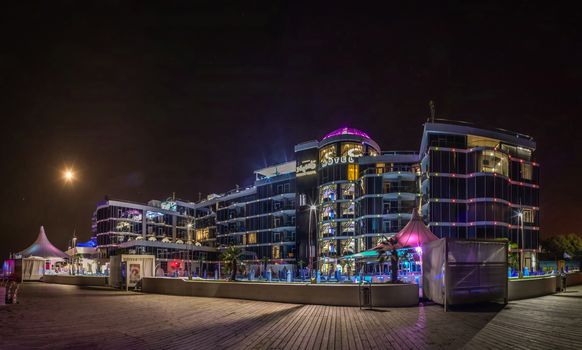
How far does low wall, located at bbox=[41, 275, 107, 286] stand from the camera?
4522 cm

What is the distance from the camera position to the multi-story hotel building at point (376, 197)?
59.2 meters

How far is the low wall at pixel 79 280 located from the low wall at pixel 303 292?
57.6 ft

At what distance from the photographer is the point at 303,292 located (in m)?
23.6

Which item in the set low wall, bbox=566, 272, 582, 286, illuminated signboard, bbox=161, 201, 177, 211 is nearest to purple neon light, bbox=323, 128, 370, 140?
low wall, bbox=566, 272, 582, 286

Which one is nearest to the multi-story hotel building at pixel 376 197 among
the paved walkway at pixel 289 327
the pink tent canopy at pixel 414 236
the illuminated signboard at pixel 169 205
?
the pink tent canopy at pixel 414 236

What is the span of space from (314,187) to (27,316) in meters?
60.6

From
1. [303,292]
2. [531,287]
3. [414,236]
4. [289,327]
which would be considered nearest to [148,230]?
[414,236]

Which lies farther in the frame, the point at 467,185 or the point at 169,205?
the point at 169,205

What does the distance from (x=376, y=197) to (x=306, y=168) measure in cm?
1702

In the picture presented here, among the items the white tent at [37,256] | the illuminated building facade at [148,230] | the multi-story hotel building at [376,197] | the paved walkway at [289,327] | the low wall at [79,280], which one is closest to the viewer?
the paved walkway at [289,327]

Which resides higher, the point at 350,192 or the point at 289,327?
the point at 350,192

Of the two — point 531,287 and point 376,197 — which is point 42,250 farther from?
point 531,287

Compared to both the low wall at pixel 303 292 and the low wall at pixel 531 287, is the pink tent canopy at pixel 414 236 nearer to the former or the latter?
the low wall at pixel 531 287

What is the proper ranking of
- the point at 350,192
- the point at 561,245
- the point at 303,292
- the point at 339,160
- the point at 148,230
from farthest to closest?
the point at 148,230 → the point at 561,245 → the point at 350,192 → the point at 339,160 → the point at 303,292
